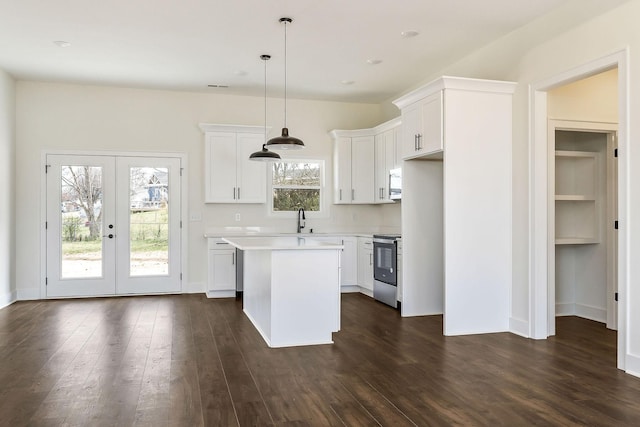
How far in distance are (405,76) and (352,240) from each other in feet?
7.89

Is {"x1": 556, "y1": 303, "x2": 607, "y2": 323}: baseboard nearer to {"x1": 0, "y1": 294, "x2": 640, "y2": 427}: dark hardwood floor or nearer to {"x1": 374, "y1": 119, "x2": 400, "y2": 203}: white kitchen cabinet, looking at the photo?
{"x1": 0, "y1": 294, "x2": 640, "y2": 427}: dark hardwood floor

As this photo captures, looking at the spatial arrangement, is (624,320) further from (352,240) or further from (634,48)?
(352,240)

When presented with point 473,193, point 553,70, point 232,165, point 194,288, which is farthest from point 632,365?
point 194,288

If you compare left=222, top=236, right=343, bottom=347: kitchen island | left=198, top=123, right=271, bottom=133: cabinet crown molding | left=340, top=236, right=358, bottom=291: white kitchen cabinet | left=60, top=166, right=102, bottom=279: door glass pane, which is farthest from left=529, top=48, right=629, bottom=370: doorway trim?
left=60, top=166, right=102, bottom=279: door glass pane

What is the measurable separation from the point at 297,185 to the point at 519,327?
4.09m

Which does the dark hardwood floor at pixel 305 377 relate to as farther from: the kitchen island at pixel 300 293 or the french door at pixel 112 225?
the french door at pixel 112 225

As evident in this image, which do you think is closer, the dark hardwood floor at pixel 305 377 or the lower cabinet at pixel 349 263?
the dark hardwood floor at pixel 305 377

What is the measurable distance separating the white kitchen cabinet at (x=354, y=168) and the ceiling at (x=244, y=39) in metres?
0.90

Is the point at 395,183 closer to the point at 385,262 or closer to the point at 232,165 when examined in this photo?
the point at 385,262

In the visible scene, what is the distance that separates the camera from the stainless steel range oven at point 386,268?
20.4ft

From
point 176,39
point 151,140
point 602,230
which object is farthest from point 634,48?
point 151,140

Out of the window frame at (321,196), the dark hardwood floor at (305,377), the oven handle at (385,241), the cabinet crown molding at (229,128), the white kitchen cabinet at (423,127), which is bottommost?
the dark hardwood floor at (305,377)

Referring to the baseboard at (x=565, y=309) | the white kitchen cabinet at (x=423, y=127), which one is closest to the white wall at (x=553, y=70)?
the white kitchen cabinet at (x=423, y=127)

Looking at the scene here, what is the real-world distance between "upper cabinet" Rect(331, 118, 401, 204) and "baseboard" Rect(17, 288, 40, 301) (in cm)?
439
